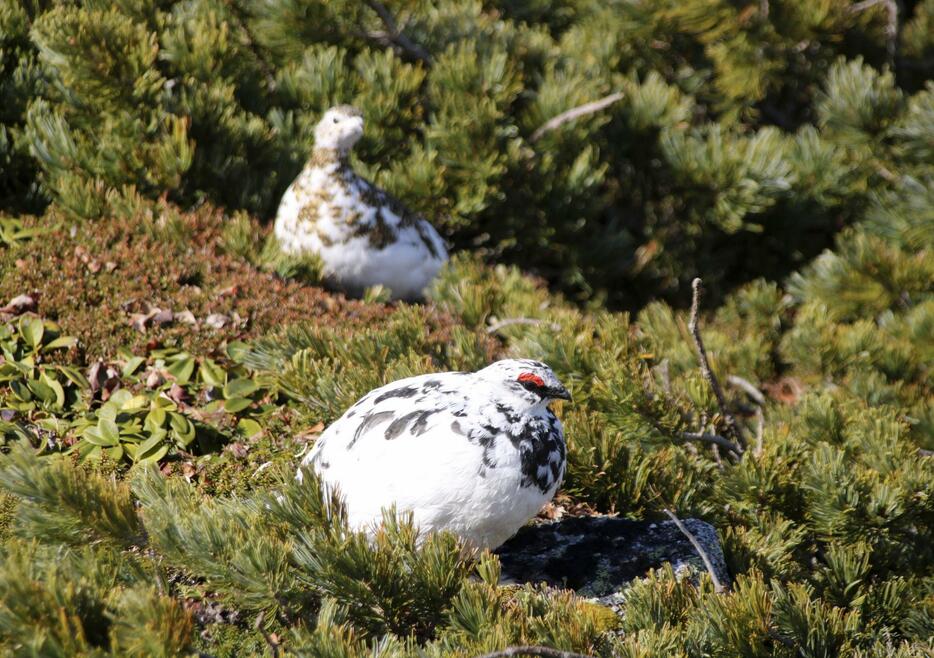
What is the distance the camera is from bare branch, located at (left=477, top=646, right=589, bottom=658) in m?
1.70

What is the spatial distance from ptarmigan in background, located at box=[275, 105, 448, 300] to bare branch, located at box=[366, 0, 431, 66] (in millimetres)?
984

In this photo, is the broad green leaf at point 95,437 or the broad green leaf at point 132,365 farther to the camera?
the broad green leaf at point 132,365

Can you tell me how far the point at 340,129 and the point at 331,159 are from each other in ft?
0.41

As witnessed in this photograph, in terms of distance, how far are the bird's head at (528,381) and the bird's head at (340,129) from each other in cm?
198

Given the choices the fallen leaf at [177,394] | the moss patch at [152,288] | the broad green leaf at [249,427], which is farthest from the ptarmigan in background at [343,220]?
the broad green leaf at [249,427]

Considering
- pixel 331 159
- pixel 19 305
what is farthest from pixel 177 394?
pixel 331 159

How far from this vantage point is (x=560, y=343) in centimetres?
309

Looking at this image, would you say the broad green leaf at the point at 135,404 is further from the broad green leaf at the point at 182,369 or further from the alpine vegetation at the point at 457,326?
the broad green leaf at the point at 182,369

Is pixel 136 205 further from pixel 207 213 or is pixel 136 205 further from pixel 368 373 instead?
pixel 368 373

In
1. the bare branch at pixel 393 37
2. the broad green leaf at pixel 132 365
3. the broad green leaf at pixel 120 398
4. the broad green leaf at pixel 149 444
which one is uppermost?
the bare branch at pixel 393 37

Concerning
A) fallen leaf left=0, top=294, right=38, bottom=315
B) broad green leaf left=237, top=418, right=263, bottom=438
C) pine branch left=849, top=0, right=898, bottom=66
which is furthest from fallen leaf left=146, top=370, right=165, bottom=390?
pine branch left=849, top=0, right=898, bottom=66

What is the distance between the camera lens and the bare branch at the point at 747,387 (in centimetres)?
396

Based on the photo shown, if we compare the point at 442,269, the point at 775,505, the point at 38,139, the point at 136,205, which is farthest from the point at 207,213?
the point at 775,505

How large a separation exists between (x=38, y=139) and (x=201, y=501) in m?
2.46
